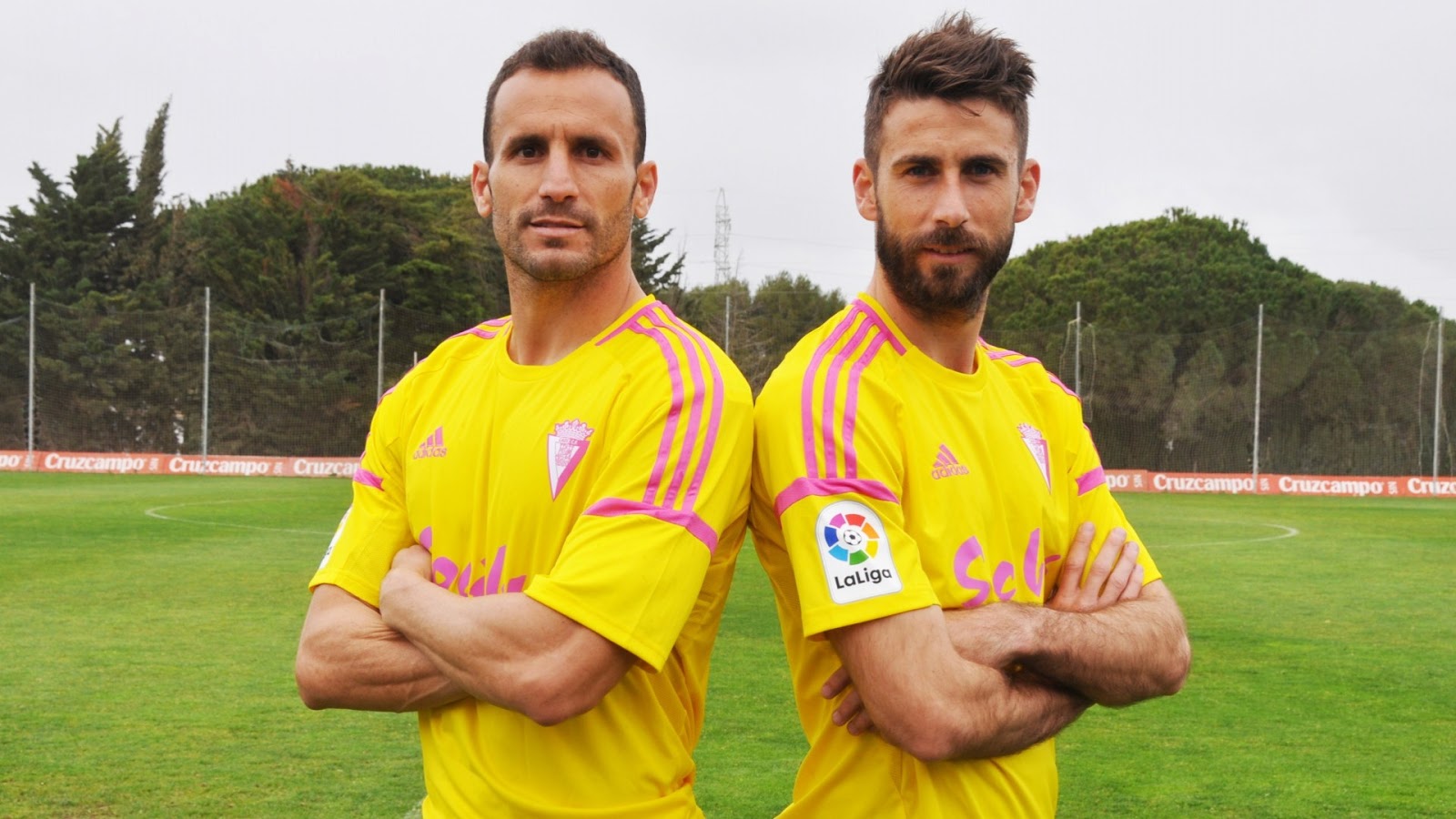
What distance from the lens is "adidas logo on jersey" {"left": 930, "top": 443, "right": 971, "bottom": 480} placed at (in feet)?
8.66

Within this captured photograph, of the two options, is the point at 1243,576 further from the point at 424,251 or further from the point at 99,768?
the point at 424,251

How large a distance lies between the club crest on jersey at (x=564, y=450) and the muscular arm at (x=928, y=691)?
2.00 feet

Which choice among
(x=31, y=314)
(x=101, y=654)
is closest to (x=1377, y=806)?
(x=101, y=654)

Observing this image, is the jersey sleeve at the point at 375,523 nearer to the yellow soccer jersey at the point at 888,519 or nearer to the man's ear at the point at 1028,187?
the yellow soccer jersey at the point at 888,519

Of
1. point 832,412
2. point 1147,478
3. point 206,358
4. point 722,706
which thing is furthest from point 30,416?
point 832,412

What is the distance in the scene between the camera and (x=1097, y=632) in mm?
2664

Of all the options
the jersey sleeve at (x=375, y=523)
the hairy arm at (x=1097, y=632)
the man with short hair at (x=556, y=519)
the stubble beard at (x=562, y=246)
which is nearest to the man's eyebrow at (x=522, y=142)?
the man with short hair at (x=556, y=519)

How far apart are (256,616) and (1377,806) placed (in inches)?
357

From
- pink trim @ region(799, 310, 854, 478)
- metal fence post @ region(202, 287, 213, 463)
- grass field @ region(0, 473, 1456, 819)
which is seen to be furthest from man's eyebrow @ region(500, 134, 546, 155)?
metal fence post @ region(202, 287, 213, 463)

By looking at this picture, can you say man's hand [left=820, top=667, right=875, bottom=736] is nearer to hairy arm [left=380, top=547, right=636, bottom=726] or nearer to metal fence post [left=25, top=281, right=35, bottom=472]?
hairy arm [left=380, top=547, right=636, bottom=726]

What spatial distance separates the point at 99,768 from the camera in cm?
668

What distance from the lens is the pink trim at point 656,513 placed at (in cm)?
251

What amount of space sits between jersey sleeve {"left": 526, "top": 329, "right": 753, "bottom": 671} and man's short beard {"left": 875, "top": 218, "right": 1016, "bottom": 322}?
0.42m

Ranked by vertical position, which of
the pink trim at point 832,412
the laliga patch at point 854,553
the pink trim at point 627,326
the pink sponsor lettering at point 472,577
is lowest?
the pink sponsor lettering at point 472,577
